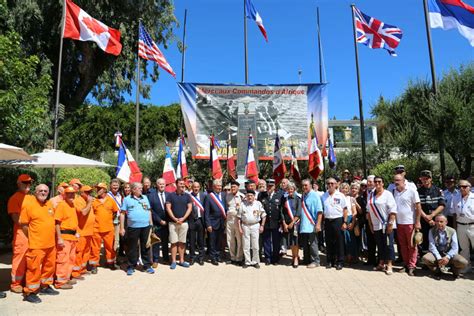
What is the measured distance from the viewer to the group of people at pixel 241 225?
5.95 m

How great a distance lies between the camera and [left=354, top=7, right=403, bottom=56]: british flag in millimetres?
12586

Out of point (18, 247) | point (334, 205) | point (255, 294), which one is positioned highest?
point (334, 205)

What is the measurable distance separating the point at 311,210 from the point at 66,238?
16.1ft

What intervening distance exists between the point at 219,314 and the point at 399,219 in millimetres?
4296

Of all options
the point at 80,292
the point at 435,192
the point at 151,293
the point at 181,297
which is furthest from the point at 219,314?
the point at 435,192

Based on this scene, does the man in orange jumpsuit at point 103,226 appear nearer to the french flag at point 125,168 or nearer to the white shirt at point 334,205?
the french flag at point 125,168

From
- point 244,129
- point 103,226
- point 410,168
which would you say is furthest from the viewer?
point 410,168

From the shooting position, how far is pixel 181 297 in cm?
573

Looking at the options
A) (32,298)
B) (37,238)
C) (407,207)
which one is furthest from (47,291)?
(407,207)

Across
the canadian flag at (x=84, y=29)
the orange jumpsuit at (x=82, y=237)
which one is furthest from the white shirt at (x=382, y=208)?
the canadian flag at (x=84, y=29)

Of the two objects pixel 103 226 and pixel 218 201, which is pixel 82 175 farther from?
pixel 218 201

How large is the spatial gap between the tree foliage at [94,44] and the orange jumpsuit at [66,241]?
1538 centimetres

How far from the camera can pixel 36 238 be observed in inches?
216

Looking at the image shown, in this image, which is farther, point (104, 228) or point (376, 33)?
point (376, 33)
